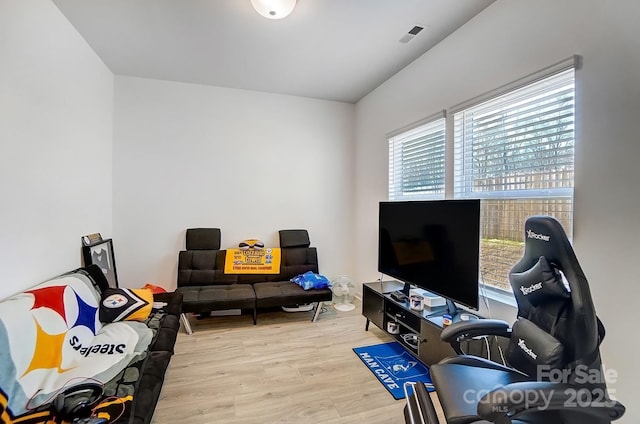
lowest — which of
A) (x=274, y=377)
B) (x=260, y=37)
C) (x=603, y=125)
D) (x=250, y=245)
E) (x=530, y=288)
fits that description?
(x=274, y=377)

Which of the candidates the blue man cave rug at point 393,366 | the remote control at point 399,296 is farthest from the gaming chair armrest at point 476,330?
the remote control at point 399,296

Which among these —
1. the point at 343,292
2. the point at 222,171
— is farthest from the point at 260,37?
the point at 343,292

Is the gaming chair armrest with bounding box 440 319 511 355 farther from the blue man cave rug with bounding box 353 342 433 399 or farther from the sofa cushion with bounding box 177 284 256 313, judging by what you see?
the sofa cushion with bounding box 177 284 256 313

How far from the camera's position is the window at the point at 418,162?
282cm

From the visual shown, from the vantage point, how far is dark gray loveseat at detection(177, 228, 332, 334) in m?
3.07

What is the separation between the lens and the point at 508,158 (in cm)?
211

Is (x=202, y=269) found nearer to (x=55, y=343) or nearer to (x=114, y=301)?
(x=114, y=301)

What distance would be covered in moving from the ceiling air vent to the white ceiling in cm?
4

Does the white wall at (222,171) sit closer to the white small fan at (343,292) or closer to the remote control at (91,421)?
the white small fan at (343,292)

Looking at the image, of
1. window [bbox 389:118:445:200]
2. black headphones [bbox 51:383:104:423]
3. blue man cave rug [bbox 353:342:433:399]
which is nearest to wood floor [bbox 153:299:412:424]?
blue man cave rug [bbox 353:342:433:399]

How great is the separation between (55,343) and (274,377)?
1.40 metres

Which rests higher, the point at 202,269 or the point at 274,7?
the point at 274,7

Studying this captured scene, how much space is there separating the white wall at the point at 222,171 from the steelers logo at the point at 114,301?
4.55ft

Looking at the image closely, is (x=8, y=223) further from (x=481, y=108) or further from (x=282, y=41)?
(x=481, y=108)
